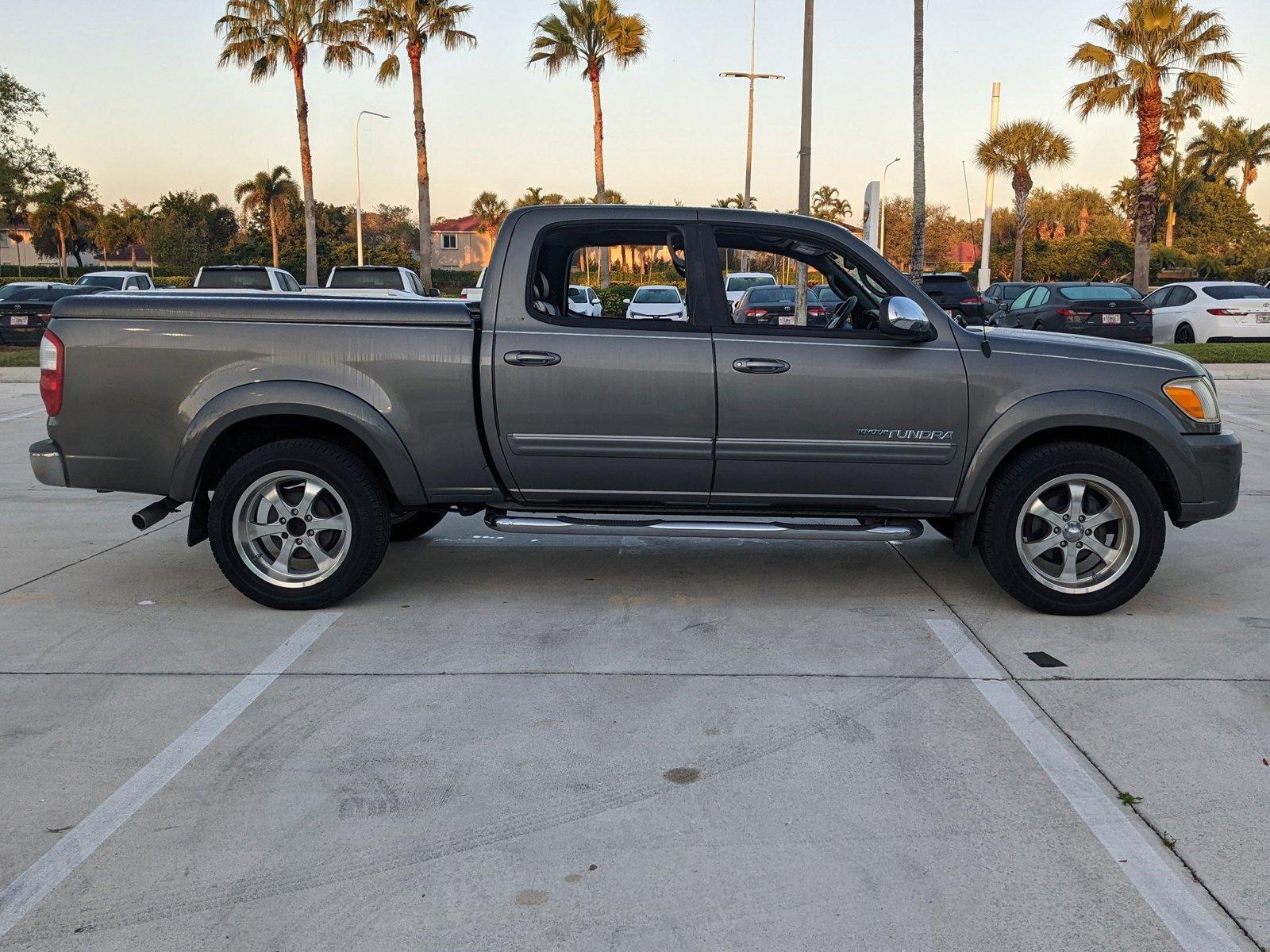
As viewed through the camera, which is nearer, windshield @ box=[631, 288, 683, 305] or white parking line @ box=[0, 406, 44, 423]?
windshield @ box=[631, 288, 683, 305]

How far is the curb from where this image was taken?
56.5 feet

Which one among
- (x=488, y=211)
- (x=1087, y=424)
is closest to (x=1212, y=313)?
(x=1087, y=424)

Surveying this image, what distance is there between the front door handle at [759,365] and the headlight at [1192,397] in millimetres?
1812

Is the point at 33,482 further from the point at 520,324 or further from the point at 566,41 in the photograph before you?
the point at 566,41

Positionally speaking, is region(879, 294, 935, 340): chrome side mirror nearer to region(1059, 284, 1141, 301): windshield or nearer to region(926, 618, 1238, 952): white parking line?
region(926, 618, 1238, 952): white parking line

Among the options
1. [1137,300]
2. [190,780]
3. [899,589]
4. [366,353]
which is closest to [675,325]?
[366,353]

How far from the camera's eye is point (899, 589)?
19.5ft

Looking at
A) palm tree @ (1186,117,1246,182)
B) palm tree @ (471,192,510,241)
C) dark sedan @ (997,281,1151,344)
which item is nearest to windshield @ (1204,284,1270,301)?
dark sedan @ (997,281,1151,344)

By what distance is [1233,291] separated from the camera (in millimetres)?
21188

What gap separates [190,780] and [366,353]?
225cm

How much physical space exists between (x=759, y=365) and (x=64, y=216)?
9997 cm

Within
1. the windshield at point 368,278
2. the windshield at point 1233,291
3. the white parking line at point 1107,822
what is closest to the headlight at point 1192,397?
the white parking line at point 1107,822

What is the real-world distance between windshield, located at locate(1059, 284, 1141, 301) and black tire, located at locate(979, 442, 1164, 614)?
17095 millimetres

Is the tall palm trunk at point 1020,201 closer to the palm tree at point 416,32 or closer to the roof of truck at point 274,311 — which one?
the palm tree at point 416,32
